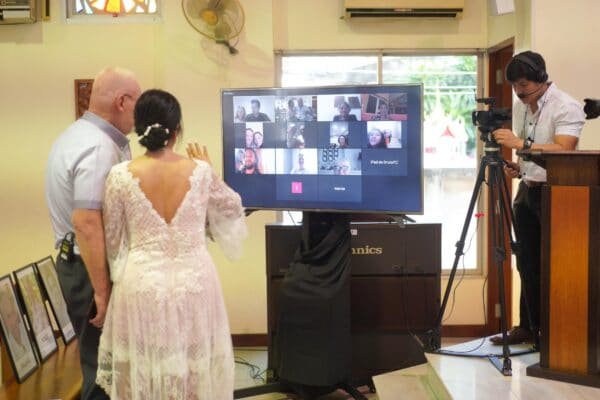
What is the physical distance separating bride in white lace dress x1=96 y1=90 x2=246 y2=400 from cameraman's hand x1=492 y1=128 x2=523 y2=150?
4.47 feet

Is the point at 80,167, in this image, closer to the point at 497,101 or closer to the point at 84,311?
the point at 84,311

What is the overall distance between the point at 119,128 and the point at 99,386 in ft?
3.24

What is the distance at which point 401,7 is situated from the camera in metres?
4.47

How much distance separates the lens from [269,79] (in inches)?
179

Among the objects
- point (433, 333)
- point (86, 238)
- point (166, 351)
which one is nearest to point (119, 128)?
point (86, 238)

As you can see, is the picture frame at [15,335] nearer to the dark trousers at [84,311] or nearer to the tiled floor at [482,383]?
the dark trousers at [84,311]

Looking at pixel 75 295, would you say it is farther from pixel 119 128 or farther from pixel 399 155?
pixel 399 155

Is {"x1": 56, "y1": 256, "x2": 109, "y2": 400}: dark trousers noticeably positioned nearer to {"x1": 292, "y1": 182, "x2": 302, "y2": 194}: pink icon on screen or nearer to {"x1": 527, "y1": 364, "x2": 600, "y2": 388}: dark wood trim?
{"x1": 292, "y1": 182, "x2": 302, "y2": 194}: pink icon on screen

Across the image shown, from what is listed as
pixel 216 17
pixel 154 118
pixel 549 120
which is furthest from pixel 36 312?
pixel 549 120

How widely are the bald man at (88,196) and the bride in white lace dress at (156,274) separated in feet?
0.19

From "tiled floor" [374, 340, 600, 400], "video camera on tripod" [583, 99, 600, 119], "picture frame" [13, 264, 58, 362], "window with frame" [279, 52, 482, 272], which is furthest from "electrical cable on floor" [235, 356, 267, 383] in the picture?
"video camera on tripod" [583, 99, 600, 119]

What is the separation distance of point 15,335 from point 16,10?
238cm

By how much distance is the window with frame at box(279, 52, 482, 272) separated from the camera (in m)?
4.76

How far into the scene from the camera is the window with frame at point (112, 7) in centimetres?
466
